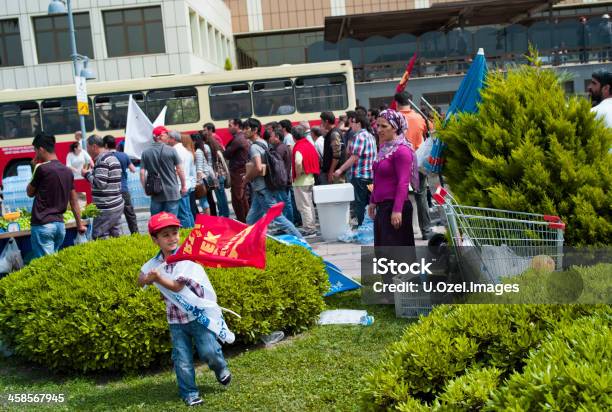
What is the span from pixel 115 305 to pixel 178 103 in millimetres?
14837

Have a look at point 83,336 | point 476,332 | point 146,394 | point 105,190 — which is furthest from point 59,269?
point 476,332

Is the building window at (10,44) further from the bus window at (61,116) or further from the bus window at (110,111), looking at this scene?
the bus window at (110,111)

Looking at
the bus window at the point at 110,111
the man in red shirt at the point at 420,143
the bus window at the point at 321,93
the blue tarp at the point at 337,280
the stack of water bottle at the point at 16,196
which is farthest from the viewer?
the bus window at the point at 110,111

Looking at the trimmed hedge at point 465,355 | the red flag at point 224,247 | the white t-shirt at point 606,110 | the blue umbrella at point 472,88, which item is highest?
the blue umbrella at point 472,88

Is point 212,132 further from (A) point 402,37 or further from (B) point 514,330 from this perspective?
(A) point 402,37

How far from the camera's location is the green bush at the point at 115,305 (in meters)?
5.27

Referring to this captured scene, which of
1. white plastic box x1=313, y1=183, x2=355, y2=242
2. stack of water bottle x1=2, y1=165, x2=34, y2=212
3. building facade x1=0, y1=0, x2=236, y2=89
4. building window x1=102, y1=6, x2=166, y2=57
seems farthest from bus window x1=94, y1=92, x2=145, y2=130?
building window x1=102, y1=6, x2=166, y2=57

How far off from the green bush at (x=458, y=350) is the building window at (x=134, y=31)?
30458 millimetres

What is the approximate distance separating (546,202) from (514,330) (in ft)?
5.66

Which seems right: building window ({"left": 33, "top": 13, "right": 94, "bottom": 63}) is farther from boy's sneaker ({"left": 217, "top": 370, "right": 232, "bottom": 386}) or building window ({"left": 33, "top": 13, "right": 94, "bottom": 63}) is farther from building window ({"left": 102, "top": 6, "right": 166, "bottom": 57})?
boy's sneaker ({"left": 217, "top": 370, "right": 232, "bottom": 386})

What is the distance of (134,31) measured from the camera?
31812 millimetres

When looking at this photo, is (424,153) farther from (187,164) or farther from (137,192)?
(137,192)

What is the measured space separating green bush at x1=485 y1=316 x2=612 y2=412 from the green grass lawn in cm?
165

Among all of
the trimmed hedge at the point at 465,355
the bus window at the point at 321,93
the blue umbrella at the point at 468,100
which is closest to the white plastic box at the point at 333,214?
the blue umbrella at the point at 468,100
